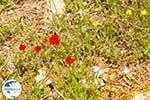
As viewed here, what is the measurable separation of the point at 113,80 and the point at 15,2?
1.34m

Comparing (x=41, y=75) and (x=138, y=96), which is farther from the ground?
(x=41, y=75)

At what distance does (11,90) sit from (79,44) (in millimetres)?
805

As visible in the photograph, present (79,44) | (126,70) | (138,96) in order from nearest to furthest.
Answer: (138,96), (126,70), (79,44)

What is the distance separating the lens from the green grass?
11.1 ft

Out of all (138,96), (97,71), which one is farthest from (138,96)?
(97,71)

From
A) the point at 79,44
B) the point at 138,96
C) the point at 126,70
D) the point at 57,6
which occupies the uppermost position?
the point at 57,6

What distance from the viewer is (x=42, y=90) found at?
3434 millimetres

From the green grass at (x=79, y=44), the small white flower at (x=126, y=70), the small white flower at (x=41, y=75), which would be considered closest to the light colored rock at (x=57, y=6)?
the green grass at (x=79, y=44)

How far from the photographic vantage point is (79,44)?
12.1 ft

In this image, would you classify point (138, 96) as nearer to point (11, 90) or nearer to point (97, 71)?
point (97, 71)

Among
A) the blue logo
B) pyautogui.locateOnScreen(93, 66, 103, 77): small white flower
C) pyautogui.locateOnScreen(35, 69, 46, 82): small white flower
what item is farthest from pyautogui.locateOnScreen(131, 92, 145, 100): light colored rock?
the blue logo

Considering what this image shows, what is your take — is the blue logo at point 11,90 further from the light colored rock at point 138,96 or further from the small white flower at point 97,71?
the light colored rock at point 138,96

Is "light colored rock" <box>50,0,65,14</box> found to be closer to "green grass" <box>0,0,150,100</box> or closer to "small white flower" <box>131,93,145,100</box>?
"green grass" <box>0,0,150,100</box>

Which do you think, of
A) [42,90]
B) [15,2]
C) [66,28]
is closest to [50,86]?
[42,90]
